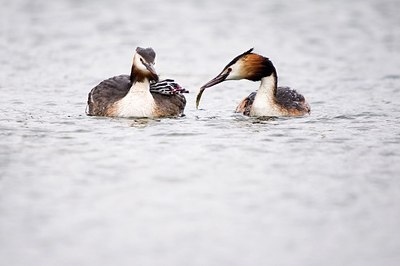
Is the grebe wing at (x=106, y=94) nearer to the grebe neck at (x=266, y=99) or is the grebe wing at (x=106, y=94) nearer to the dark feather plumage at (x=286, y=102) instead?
the dark feather plumage at (x=286, y=102)

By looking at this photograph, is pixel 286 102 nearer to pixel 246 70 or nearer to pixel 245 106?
pixel 245 106

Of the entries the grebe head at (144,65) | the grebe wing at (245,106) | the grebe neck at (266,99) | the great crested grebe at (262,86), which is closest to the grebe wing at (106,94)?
the grebe head at (144,65)

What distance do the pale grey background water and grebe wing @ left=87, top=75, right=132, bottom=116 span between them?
8.3 inches

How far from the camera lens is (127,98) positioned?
538 inches

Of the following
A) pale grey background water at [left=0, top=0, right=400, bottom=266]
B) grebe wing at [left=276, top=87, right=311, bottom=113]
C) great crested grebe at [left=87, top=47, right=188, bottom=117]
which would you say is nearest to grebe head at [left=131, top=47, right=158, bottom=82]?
great crested grebe at [left=87, top=47, right=188, bottom=117]

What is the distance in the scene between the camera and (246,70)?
13.8m

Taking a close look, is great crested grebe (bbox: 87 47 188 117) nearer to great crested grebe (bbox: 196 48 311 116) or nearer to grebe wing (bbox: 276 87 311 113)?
great crested grebe (bbox: 196 48 311 116)

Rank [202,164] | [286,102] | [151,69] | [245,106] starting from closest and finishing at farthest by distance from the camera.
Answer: [202,164] → [151,69] → [286,102] → [245,106]

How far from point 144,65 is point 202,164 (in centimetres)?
343

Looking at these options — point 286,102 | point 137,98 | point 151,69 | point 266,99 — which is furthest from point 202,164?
point 286,102

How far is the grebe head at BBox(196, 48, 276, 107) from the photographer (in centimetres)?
1370

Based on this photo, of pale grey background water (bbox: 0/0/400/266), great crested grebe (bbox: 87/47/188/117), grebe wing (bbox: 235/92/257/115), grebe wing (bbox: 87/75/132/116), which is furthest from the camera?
grebe wing (bbox: 235/92/257/115)

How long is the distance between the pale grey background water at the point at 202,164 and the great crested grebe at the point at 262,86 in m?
0.31

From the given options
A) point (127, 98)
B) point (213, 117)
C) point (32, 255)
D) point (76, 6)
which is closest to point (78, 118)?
point (127, 98)
